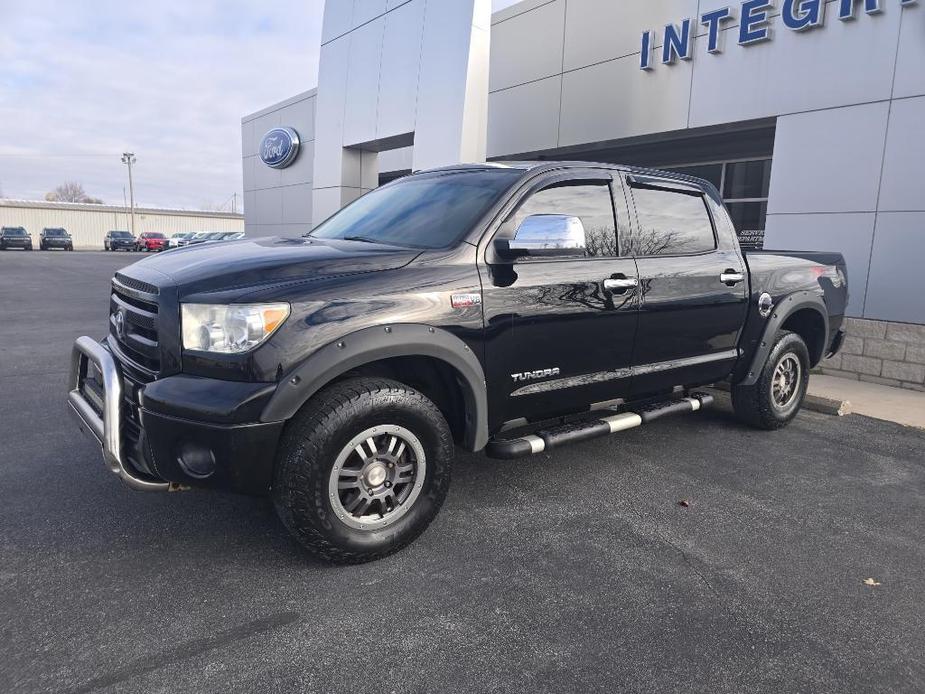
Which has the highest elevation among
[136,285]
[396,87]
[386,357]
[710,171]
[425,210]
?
[396,87]

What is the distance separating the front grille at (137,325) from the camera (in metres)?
2.91

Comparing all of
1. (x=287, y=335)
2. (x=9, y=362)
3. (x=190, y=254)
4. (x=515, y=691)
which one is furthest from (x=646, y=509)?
(x=9, y=362)

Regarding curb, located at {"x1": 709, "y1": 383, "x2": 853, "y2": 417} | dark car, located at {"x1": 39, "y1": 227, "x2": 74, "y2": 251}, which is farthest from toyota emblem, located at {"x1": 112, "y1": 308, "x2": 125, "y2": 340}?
dark car, located at {"x1": 39, "y1": 227, "x2": 74, "y2": 251}

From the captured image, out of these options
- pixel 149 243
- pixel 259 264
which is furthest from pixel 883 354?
pixel 149 243

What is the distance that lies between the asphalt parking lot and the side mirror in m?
1.47

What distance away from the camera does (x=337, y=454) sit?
113 inches

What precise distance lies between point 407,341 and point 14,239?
162ft

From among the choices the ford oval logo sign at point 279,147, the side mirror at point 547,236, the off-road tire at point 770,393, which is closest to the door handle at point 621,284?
the side mirror at point 547,236

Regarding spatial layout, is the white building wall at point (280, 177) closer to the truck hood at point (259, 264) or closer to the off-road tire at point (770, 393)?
the off-road tire at point (770, 393)

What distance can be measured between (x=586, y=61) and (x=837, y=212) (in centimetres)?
489

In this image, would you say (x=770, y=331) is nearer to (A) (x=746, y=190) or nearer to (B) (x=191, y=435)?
(B) (x=191, y=435)

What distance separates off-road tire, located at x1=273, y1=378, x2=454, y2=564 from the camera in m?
2.78

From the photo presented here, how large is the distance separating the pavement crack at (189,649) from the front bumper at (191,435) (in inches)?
21.1

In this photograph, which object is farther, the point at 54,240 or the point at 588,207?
the point at 54,240
